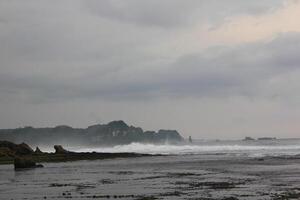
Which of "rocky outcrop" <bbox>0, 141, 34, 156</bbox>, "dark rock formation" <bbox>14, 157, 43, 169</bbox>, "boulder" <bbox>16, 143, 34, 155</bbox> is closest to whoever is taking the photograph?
"dark rock formation" <bbox>14, 157, 43, 169</bbox>

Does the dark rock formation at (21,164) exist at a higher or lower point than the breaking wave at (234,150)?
lower

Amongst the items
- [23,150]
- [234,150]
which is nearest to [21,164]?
[23,150]

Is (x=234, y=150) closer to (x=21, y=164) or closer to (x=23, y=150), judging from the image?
(x=23, y=150)

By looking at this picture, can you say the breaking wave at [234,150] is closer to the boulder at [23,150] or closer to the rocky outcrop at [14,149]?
the boulder at [23,150]

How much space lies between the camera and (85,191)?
32.9m

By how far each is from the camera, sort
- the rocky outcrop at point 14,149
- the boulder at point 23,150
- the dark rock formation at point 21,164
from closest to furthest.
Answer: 1. the dark rock formation at point 21,164
2. the rocky outcrop at point 14,149
3. the boulder at point 23,150

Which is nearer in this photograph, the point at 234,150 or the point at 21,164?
the point at 21,164

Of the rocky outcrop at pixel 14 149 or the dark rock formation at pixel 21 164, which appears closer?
the dark rock formation at pixel 21 164

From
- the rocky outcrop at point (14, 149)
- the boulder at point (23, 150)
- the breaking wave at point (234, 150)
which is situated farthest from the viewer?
the breaking wave at point (234, 150)

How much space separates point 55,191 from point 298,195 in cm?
1487

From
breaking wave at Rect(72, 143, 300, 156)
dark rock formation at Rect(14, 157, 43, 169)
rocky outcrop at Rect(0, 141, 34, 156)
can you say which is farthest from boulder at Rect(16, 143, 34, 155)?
breaking wave at Rect(72, 143, 300, 156)

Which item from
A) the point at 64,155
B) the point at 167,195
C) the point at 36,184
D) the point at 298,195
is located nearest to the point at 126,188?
the point at 167,195

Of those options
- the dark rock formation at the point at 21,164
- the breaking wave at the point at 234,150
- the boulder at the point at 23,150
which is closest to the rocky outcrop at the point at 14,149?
the boulder at the point at 23,150

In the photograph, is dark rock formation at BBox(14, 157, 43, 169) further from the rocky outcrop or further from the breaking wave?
the breaking wave
